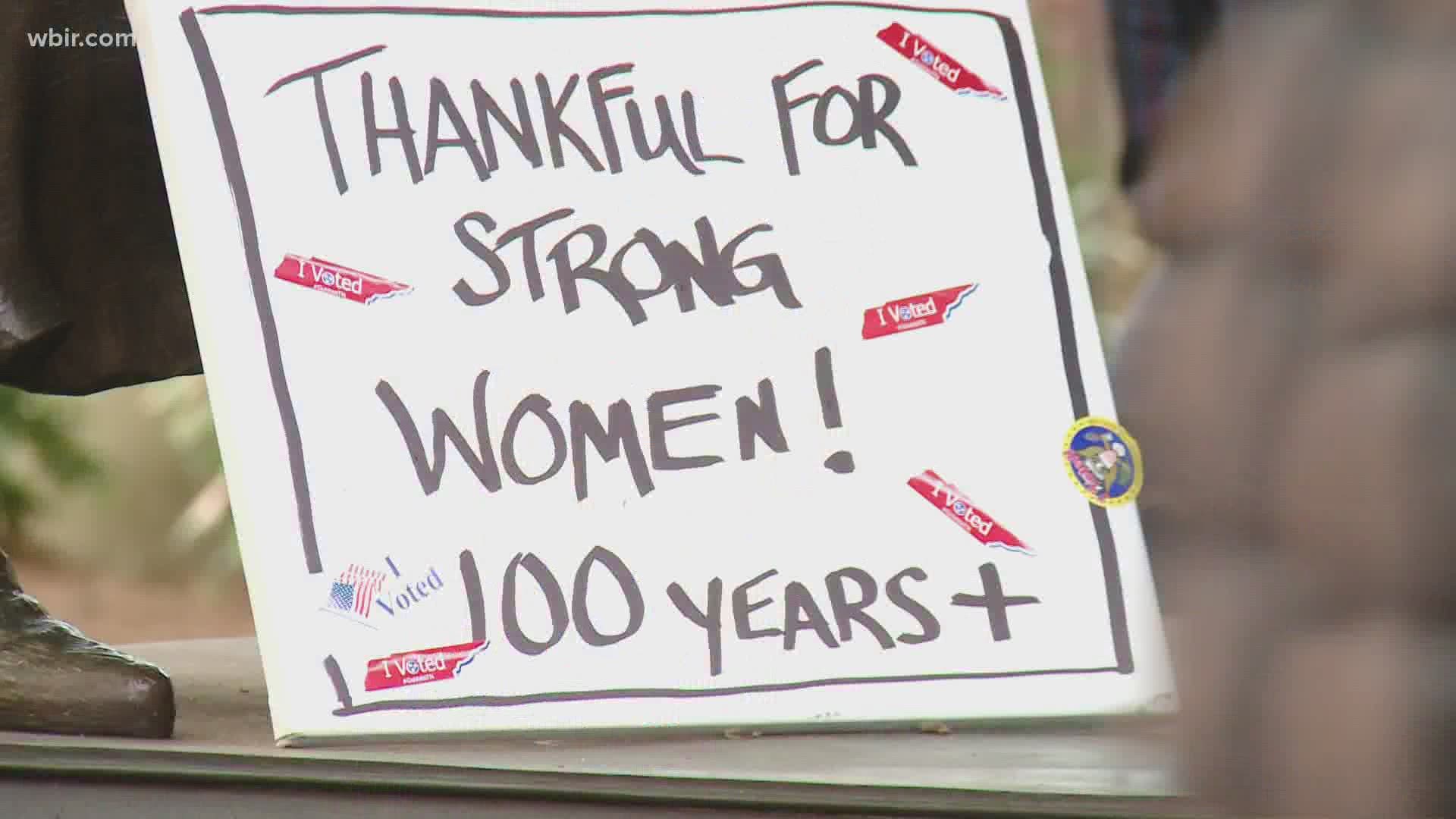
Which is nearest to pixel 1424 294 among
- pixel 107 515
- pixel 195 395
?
pixel 195 395

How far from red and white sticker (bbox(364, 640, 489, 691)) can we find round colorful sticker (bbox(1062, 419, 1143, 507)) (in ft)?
1.65

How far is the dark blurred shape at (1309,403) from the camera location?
0.47m

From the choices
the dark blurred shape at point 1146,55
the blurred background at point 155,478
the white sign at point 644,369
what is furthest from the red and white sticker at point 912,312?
the blurred background at point 155,478

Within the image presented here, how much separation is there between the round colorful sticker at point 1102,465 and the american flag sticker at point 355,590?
0.57 m

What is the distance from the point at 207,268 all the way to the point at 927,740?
0.64 meters

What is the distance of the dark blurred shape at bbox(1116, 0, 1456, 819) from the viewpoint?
47 centimetres

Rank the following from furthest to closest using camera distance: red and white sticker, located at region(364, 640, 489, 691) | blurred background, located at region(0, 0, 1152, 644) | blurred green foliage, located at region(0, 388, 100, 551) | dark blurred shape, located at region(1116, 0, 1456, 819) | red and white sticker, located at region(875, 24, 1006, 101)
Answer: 1. blurred background, located at region(0, 0, 1152, 644)
2. blurred green foliage, located at region(0, 388, 100, 551)
3. red and white sticker, located at region(875, 24, 1006, 101)
4. red and white sticker, located at region(364, 640, 489, 691)
5. dark blurred shape, located at region(1116, 0, 1456, 819)

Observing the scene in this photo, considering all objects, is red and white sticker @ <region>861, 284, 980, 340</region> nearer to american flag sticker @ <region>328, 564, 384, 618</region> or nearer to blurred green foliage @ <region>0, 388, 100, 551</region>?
american flag sticker @ <region>328, 564, 384, 618</region>

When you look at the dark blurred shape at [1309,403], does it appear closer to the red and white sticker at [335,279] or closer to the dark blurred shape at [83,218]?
the red and white sticker at [335,279]

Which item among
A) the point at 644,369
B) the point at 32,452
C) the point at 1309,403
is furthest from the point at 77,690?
the point at 32,452

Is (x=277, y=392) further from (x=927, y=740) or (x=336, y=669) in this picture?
(x=927, y=740)

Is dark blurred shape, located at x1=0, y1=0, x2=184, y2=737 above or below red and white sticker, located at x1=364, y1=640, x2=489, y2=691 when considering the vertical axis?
Answer: above

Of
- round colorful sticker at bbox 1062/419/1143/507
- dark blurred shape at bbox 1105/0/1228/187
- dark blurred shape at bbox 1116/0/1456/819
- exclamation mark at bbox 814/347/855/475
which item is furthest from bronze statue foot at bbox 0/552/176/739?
dark blurred shape at bbox 1116/0/1456/819

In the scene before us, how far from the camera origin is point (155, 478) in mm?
5520
